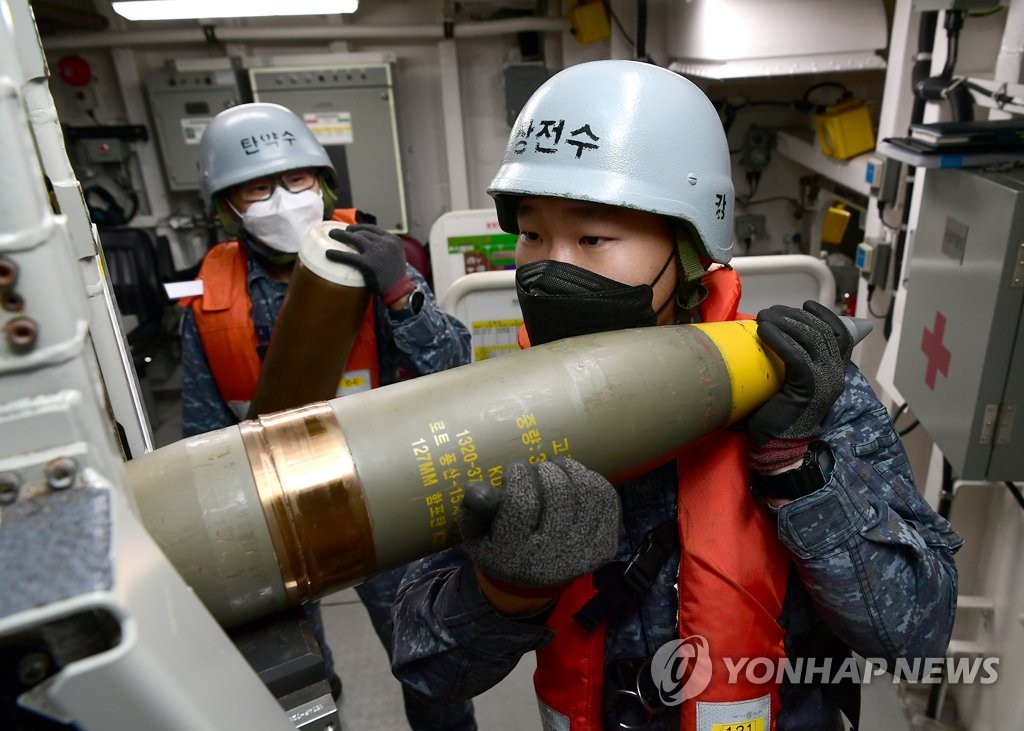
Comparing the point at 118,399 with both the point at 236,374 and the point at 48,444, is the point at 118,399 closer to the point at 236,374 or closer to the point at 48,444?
the point at 48,444

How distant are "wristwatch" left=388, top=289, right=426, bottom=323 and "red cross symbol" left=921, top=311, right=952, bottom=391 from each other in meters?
1.40

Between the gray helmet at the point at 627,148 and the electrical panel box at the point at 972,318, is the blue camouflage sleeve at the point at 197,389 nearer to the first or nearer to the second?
the gray helmet at the point at 627,148

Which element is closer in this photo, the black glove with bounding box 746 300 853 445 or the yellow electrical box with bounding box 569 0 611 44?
the black glove with bounding box 746 300 853 445

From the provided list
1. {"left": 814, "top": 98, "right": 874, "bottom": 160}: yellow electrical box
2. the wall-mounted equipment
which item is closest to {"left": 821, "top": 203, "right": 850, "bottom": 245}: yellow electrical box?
{"left": 814, "top": 98, "right": 874, "bottom": 160}: yellow electrical box

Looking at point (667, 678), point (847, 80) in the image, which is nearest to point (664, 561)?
point (667, 678)

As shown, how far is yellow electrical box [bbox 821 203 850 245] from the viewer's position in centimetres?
326

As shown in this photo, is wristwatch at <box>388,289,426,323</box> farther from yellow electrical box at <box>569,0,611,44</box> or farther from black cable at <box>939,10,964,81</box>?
yellow electrical box at <box>569,0,611,44</box>

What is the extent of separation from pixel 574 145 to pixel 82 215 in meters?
0.75

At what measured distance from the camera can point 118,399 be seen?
109 centimetres

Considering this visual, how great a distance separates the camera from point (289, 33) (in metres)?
4.14

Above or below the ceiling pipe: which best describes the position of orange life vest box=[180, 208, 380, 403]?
below

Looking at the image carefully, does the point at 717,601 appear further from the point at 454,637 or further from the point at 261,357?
the point at 261,357

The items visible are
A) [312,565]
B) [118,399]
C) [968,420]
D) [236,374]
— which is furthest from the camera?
[236,374]

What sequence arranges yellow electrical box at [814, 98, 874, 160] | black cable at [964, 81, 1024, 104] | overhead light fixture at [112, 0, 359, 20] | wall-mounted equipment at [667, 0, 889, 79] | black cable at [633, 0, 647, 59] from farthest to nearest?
black cable at [633, 0, 647, 59], yellow electrical box at [814, 98, 874, 160], wall-mounted equipment at [667, 0, 889, 79], overhead light fixture at [112, 0, 359, 20], black cable at [964, 81, 1024, 104]
